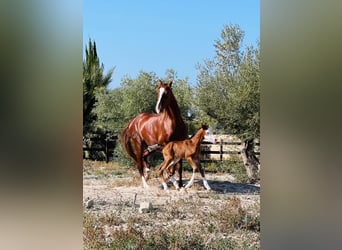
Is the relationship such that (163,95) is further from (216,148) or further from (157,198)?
(157,198)

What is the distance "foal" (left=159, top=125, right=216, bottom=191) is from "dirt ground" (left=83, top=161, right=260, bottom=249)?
0.04 meters

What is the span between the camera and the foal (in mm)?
2564

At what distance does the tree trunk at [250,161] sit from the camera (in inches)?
96.0

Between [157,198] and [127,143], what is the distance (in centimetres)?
43

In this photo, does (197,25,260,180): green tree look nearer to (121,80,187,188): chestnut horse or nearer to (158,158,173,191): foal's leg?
(121,80,187,188): chestnut horse

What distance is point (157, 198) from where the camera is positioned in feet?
8.53

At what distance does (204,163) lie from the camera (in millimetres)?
2570

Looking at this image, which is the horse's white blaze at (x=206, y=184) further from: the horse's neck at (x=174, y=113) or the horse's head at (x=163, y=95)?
the horse's head at (x=163, y=95)

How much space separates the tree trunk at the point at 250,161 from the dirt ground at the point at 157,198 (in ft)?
0.23

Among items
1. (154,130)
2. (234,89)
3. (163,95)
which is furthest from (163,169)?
(234,89)

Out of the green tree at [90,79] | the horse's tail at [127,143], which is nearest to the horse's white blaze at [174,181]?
the horse's tail at [127,143]
